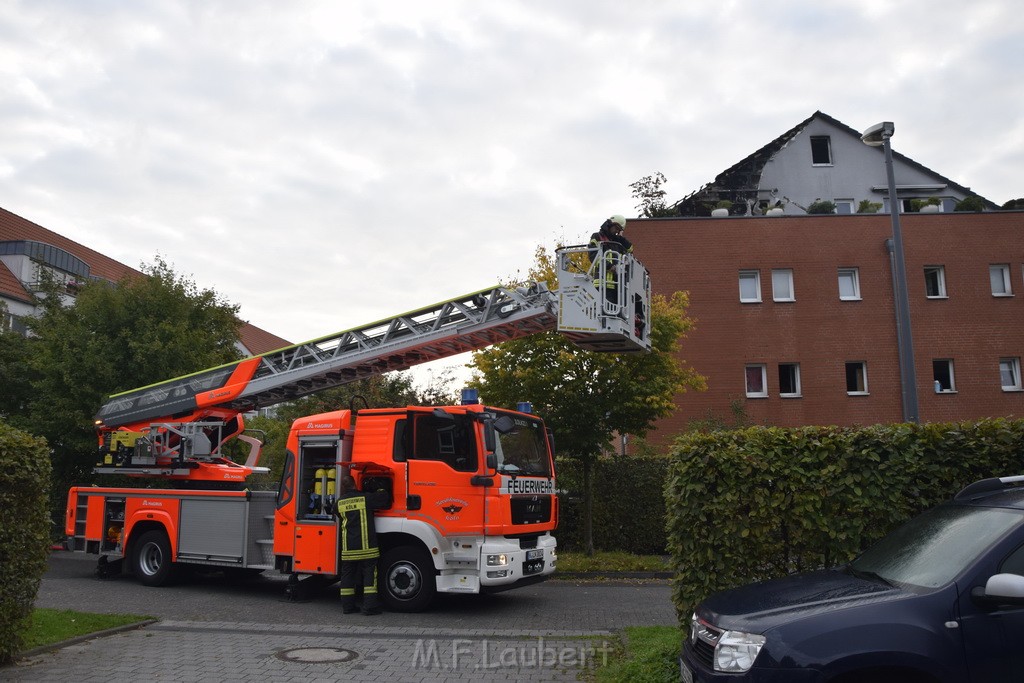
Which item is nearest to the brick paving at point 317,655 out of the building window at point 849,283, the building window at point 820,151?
the building window at point 849,283

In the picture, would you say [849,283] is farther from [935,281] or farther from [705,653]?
[705,653]

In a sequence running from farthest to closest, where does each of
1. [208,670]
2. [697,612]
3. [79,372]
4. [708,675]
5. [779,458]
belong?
[79,372] → [208,670] → [779,458] → [697,612] → [708,675]

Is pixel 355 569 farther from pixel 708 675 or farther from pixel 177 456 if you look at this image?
pixel 708 675

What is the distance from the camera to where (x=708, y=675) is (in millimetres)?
4484

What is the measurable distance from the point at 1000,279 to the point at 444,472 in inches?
933

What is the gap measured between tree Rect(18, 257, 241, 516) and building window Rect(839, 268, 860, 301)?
62.3ft

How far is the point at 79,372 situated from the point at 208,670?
1259 centimetres

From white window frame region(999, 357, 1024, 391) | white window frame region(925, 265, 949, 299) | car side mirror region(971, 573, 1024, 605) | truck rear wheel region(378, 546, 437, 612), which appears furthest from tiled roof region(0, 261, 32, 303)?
white window frame region(999, 357, 1024, 391)

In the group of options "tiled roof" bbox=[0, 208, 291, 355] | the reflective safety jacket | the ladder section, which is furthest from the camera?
"tiled roof" bbox=[0, 208, 291, 355]

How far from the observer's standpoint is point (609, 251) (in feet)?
33.9

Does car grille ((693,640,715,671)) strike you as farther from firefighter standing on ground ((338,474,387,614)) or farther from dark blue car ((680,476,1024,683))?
firefighter standing on ground ((338,474,387,614))

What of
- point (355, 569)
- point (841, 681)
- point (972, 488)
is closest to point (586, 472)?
point (355, 569)

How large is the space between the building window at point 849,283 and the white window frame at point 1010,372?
511 cm

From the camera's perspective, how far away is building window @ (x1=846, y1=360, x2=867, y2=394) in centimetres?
2564
